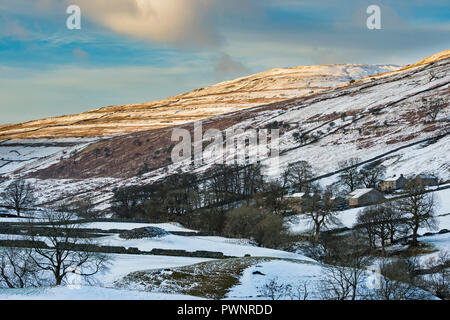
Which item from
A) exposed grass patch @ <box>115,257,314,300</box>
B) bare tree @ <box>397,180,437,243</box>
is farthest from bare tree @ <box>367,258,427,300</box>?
bare tree @ <box>397,180,437,243</box>

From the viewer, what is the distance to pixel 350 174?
3760 inches

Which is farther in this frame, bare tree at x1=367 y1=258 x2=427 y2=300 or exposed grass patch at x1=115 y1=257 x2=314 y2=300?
exposed grass patch at x1=115 y1=257 x2=314 y2=300

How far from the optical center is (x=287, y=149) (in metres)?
131

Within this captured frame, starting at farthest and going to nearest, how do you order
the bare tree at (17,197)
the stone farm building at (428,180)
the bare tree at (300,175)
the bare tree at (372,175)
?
the bare tree at (300,175), the bare tree at (372,175), the stone farm building at (428,180), the bare tree at (17,197)

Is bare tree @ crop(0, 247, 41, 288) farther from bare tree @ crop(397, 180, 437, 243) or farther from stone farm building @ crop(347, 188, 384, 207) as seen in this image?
stone farm building @ crop(347, 188, 384, 207)

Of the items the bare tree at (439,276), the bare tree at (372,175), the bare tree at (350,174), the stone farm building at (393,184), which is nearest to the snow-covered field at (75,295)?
the bare tree at (439,276)

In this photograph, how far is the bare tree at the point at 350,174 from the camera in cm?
9424

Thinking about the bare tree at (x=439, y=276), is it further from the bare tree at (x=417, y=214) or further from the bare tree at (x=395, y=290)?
the bare tree at (x=417, y=214)

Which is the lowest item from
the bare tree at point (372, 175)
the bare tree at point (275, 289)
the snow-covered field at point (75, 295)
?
the bare tree at point (275, 289)

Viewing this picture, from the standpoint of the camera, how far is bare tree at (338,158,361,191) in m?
94.2

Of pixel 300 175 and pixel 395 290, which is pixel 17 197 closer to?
pixel 300 175
